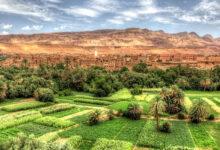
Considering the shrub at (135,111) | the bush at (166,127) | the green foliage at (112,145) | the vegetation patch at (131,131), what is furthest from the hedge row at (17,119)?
the bush at (166,127)

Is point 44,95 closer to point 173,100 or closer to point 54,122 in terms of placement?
point 54,122

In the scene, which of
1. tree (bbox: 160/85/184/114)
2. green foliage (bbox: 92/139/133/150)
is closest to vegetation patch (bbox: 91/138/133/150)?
green foliage (bbox: 92/139/133/150)

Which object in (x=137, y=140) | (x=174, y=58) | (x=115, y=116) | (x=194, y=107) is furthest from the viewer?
(x=174, y=58)

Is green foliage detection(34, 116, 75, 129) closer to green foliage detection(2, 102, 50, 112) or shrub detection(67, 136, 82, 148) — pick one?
shrub detection(67, 136, 82, 148)

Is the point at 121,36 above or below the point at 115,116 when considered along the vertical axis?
above

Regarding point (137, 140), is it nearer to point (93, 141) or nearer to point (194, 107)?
point (93, 141)

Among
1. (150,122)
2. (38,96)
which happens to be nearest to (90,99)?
(38,96)
